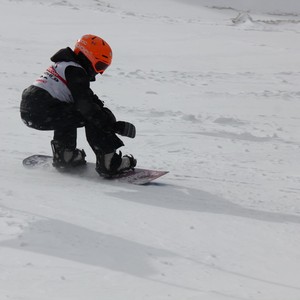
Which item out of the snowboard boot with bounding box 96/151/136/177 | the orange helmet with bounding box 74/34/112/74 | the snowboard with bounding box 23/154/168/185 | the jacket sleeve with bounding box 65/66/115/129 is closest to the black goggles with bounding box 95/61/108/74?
the orange helmet with bounding box 74/34/112/74

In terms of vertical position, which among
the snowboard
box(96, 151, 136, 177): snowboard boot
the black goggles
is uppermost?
the black goggles

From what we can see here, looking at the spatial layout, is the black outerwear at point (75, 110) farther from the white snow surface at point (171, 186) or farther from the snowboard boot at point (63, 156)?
the white snow surface at point (171, 186)

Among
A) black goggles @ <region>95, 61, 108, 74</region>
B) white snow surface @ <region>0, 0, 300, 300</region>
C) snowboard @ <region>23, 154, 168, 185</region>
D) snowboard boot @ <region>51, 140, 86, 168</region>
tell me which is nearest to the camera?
white snow surface @ <region>0, 0, 300, 300</region>

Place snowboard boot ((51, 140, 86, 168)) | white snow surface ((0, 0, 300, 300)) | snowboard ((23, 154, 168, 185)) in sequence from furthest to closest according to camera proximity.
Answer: snowboard boot ((51, 140, 86, 168)) → snowboard ((23, 154, 168, 185)) → white snow surface ((0, 0, 300, 300))

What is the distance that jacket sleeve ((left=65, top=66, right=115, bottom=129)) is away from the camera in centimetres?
532

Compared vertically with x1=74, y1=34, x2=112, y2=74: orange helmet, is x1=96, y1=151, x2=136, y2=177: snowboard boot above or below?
below

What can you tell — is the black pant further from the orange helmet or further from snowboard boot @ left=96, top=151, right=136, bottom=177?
the orange helmet

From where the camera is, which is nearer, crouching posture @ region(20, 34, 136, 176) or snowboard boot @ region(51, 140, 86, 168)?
crouching posture @ region(20, 34, 136, 176)

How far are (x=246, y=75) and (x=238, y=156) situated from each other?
13.2 ft

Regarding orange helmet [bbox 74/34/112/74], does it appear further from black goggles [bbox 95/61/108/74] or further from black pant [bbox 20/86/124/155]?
black pant [bbox 20/86/124/155]

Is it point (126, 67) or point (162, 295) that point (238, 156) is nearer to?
point (162, 295)

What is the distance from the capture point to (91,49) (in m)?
5.42

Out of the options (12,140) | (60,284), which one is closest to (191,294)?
(60,284)

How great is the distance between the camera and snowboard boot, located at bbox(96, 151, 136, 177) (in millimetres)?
5617
